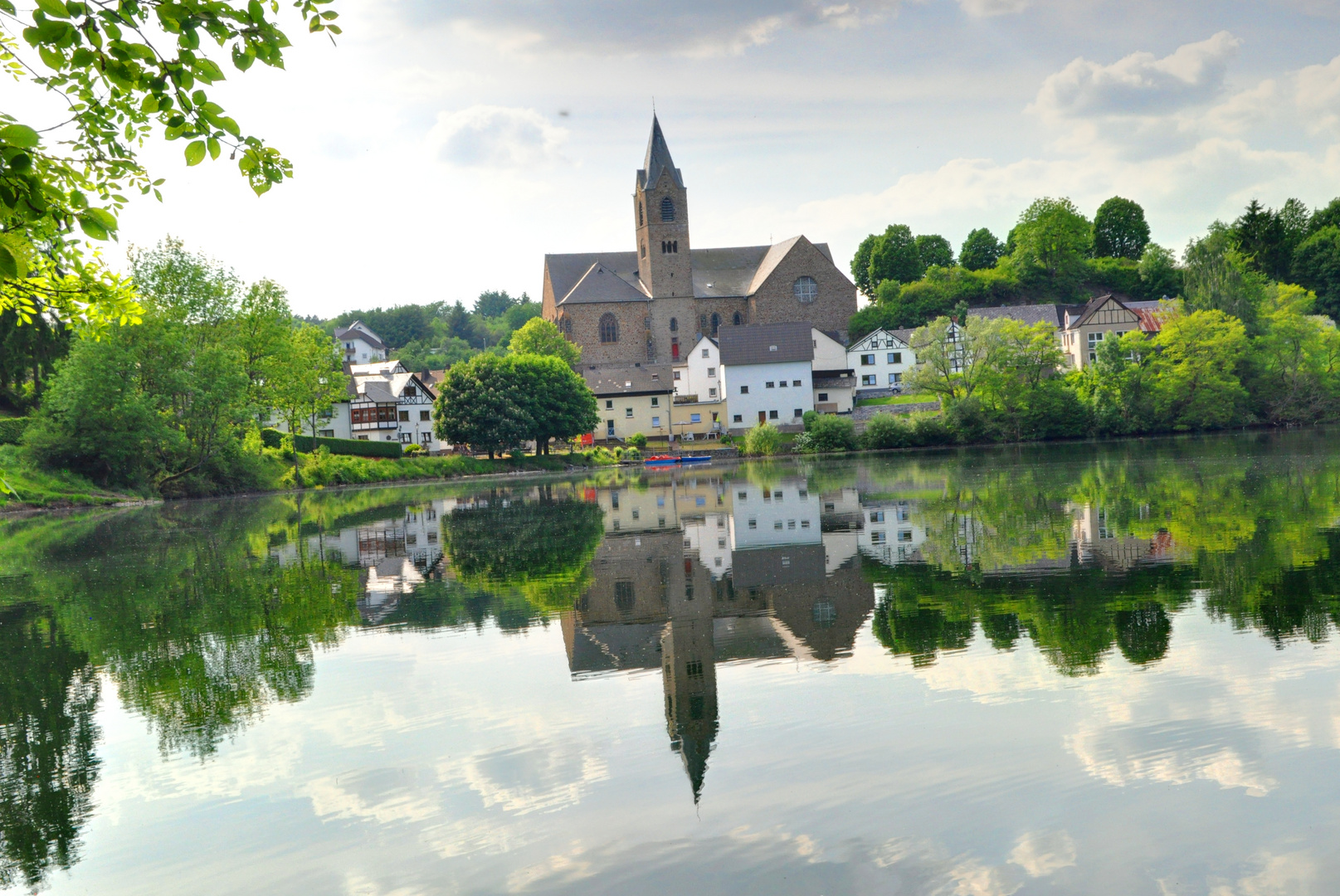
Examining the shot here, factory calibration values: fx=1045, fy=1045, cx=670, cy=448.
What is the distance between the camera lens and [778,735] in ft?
22.7

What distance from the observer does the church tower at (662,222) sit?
100812 mm

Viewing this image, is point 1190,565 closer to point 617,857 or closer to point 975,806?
point 975,806

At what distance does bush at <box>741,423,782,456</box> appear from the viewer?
7200 cm

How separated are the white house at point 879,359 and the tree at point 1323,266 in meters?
40.4

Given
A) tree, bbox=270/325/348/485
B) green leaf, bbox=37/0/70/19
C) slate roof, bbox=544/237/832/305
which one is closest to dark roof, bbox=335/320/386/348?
slate roof, bbox=544/237/832/305

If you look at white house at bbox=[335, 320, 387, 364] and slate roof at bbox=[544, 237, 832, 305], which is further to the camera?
white house at bbox=[335, 320, 387, 364]

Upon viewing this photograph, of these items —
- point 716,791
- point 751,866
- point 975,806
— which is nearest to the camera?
point 751,866

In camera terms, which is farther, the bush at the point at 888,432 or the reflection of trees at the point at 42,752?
the bush at the point at 888,432

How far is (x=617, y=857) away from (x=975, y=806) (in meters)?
1.91

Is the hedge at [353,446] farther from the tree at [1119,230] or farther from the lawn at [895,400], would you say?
the tree at [1119,230]

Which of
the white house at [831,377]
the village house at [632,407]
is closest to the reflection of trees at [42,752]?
the village house at [632,407]

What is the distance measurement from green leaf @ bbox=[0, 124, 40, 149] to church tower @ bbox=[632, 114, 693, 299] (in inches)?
3908

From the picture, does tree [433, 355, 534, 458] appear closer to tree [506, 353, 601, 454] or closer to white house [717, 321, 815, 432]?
tree [506, 353, 601, 454]

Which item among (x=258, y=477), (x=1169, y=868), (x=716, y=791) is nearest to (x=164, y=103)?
(x=716, y=791)
